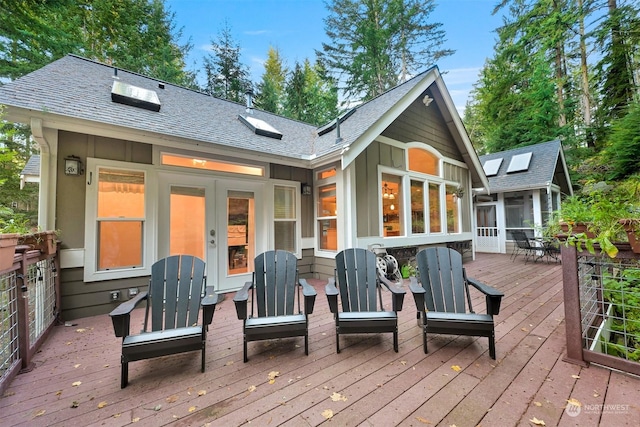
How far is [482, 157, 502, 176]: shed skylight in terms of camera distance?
10.4 metres

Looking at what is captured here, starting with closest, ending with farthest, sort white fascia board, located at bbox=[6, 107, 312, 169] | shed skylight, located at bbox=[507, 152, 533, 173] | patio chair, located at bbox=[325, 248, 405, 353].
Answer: patio chair, located at bbox=[325, 248, 405, 353]
white fascia board, located at bbox=[6, 107, 312, 169]
shed skylight, located at bbox=[507, 152, 533, 173]

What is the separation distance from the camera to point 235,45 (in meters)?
13.4

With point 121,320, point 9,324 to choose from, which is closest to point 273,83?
point 9,324

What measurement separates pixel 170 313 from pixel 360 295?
1900mm

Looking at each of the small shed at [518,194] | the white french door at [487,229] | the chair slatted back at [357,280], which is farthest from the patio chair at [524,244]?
the chair slatted back at [357,280]

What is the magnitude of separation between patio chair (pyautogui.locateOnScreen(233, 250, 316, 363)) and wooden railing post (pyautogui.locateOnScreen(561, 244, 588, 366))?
2217mm

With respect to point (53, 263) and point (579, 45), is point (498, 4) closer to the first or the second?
point (579, 45)

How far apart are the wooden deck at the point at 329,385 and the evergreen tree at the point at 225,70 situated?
44.1ft

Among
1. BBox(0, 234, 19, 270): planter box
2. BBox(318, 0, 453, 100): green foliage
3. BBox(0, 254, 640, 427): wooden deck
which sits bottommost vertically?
BBox(0, 254, 640, 427): wooden deck

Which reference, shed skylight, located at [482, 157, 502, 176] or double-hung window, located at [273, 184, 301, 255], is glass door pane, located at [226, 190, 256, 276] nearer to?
double-hung window, located at [273, 184, 301, 255]

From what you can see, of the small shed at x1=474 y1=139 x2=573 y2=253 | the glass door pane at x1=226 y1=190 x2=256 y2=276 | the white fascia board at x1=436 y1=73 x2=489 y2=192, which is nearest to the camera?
the glass door pane at x1=226 y1=190 x2=256 y2=276

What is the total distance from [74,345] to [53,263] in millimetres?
1135

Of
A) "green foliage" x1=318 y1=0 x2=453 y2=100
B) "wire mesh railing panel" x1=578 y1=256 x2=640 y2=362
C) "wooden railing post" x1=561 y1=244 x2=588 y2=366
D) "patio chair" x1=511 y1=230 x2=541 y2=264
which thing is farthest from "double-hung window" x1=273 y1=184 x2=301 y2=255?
"green foliage" x1=318 y1=0 x2=453 y2=100

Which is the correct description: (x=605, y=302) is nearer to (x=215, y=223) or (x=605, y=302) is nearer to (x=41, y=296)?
(x=215, y=223)
